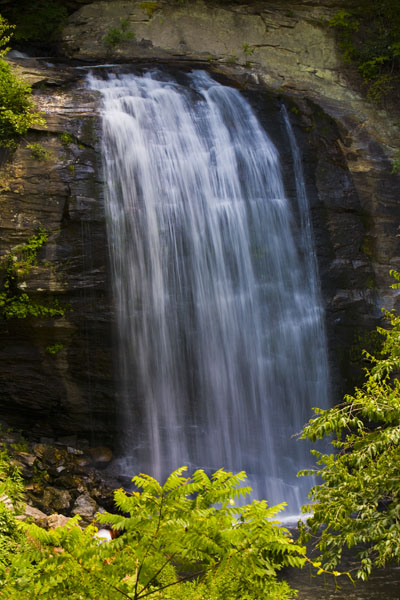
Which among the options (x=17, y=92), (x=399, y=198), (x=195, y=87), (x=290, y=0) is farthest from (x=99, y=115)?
(x=290, y=0)

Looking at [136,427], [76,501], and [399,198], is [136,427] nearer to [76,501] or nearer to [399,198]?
[76,501]

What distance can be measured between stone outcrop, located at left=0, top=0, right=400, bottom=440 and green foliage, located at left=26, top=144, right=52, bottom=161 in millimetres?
79

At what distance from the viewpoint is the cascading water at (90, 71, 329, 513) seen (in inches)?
432

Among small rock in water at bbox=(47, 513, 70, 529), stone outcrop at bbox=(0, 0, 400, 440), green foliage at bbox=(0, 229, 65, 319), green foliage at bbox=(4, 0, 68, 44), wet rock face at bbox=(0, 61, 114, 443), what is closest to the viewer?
small rock in water at bbox=(47, 513, 70, 529)

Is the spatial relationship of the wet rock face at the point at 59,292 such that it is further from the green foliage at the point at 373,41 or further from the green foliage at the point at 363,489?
the green foliage at the point at 373,41

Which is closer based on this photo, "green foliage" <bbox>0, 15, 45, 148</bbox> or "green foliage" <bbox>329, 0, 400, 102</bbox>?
"green foliage" <bbox>0, 15, 45, 148</bbox>

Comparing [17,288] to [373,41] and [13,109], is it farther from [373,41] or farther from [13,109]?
[373,41]

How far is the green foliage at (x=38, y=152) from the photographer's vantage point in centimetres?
1081

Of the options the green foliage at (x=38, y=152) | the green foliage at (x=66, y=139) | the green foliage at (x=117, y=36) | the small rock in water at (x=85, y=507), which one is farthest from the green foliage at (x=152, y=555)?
the green foliage at (x=117, y=36)

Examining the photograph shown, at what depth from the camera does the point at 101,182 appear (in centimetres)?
1109

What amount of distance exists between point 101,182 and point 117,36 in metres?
6.88

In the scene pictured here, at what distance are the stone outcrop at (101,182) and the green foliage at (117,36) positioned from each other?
0.05 metres

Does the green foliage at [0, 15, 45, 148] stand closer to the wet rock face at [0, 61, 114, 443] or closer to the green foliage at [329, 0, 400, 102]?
the wet rock face at [0, 61, 114, 443]

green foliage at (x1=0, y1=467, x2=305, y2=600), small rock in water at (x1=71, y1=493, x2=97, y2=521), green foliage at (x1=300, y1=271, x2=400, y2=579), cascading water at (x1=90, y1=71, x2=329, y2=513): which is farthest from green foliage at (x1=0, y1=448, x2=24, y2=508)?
green foliage at (x1=300, y1=271, x2=400, y2=579)
